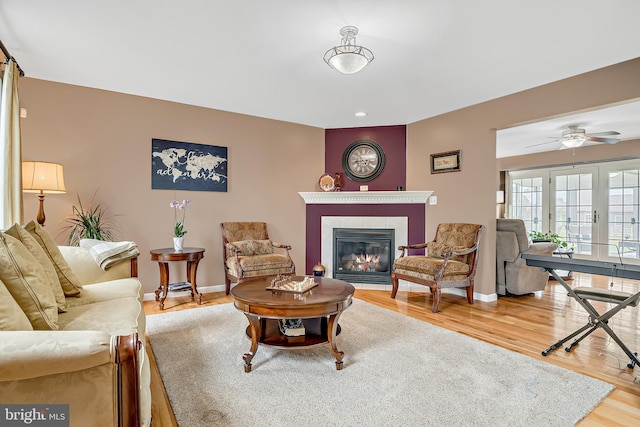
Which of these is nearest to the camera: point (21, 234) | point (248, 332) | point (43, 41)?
point (21, 234)

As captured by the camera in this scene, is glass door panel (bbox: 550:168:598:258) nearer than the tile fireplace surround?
No

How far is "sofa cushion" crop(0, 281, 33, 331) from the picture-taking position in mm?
1156

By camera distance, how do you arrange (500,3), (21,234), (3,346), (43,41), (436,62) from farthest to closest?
(436,62)
(43,41)
(500,3)
(21,234)
(3,346)

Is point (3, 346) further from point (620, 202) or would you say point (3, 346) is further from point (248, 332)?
point (620, 202)

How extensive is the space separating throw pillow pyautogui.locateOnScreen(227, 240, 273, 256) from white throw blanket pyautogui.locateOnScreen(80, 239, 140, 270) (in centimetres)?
147

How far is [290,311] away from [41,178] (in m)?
2.68

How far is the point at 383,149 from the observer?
526 centimetres

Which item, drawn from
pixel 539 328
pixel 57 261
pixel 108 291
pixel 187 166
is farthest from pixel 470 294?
pixel 57 261

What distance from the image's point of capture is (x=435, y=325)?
10.5 ft

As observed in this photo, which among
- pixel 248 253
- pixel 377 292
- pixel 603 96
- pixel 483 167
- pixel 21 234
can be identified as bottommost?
pixel 377 292

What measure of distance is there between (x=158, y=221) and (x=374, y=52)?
3.20m

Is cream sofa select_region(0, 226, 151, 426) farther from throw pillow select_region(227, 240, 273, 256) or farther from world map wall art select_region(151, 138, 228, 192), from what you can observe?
world map wall art select_region(151, 138, 228, 192)

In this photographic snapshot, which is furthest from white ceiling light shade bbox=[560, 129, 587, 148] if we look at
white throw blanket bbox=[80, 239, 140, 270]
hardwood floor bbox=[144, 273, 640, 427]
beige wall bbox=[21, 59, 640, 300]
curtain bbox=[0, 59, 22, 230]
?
curtain bbox=[0, 59, 22, 230]

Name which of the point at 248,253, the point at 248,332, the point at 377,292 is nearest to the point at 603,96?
the point at 377,292
